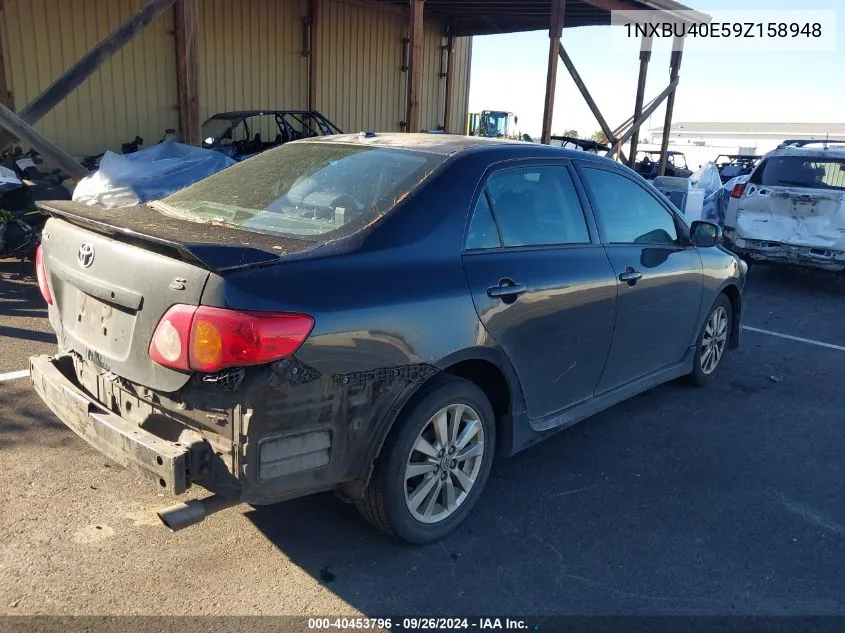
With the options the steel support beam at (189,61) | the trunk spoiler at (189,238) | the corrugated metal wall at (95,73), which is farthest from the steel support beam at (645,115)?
the trunk spoiler at (189,238)

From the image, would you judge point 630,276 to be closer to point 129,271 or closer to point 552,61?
point 129,271

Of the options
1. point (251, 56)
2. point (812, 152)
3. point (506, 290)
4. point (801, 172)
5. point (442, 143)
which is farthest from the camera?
point (251, 56)

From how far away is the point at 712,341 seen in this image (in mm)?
5195

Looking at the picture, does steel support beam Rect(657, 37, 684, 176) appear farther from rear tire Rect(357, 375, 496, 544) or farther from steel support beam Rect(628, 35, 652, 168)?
rear tire Rect(357, 375, 496, 544)

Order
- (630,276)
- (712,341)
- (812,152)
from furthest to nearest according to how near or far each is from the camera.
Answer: (812,152), (712,341), (630,276)

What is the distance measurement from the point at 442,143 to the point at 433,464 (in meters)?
1.56

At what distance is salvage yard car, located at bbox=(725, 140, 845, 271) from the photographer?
8695 mm

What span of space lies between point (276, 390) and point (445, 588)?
110cm

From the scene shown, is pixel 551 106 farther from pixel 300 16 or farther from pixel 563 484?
pixel 563 484

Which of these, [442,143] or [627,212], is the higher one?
[442,143]

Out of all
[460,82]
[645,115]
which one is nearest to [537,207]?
[645,115]

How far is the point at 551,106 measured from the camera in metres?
12.7

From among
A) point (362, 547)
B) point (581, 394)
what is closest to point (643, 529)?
point (581, 394)

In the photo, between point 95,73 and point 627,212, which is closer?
point 627,212
